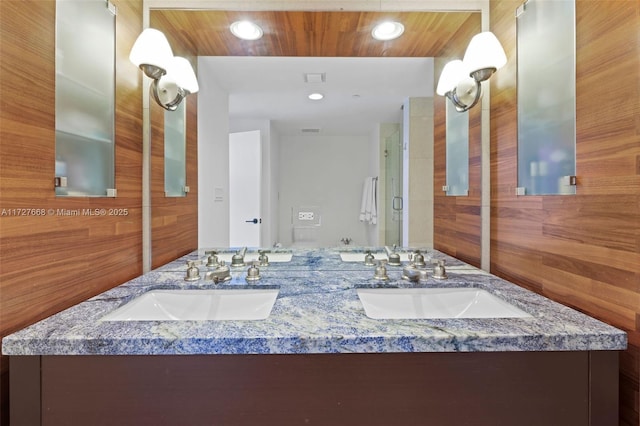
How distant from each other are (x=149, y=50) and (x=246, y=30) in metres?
0.42

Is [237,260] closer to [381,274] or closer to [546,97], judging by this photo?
[381,274]

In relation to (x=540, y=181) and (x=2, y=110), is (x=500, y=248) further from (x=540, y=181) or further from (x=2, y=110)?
(x=2, y=110)

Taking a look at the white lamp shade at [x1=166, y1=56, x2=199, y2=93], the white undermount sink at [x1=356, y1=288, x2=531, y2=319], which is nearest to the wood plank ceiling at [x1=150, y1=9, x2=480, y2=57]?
the white lamp shade at [x1=166, y1=56, x2=199, y2=93]

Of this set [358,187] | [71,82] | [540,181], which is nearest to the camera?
[71,82]

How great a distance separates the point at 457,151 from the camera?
141 cm

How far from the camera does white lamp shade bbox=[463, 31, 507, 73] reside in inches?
46.4

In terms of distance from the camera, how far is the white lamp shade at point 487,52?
1.18 m

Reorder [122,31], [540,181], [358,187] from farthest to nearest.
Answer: [358,187] → [122,31] → [540,181]

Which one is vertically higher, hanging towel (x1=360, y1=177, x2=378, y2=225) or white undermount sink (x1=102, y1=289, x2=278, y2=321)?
hanging towel (x1=360, y1=177, x2=378, y2=225)

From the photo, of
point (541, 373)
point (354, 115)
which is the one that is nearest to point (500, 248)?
point (541, 373)

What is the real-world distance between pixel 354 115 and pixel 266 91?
438 millimetres

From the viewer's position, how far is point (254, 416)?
0.69 m

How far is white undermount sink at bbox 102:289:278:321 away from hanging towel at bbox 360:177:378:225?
58 centimetres

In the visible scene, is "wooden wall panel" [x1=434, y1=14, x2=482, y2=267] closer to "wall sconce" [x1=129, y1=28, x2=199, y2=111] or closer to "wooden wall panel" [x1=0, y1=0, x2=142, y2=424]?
"wall sconce" [x1=129, y1=28, x2=199, y2=111]
